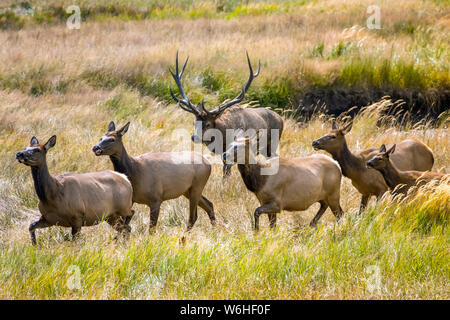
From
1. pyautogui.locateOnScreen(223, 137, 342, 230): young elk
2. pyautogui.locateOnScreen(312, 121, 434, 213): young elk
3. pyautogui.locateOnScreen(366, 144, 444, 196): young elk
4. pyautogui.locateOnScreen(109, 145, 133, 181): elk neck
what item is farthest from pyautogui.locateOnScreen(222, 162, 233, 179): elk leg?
pyautogui.locateOnScreen(366, 144, 444, 196): young elk

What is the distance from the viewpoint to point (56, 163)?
1109 centimetres

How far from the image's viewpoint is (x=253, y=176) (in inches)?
339

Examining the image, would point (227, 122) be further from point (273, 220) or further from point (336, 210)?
point (273, 220)

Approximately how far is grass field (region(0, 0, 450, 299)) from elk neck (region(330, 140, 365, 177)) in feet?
2.01

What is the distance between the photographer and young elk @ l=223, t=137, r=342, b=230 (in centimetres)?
849

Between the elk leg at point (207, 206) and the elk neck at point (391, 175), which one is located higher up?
the elk neck at point (391, 175)

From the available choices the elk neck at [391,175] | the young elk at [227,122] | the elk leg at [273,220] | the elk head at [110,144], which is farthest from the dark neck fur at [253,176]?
the young elk at [227,122]

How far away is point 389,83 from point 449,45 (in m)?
2.61

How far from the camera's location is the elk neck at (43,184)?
24.8ft

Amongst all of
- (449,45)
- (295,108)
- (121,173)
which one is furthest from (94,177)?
(449,45)

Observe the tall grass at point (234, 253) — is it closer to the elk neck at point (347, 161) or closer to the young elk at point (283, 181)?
the young elk at point (283, 181)

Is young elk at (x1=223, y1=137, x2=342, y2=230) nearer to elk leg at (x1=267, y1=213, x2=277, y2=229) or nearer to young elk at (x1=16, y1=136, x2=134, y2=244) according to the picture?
elk leg at (x1=267, y1=213, x2=277, y2=229)

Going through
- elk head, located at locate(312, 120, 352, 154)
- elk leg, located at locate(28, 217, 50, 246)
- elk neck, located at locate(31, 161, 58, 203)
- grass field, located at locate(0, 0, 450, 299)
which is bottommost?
grass field, located at locate(0, 0, 450, 299)

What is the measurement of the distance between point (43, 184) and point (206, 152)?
574cm
